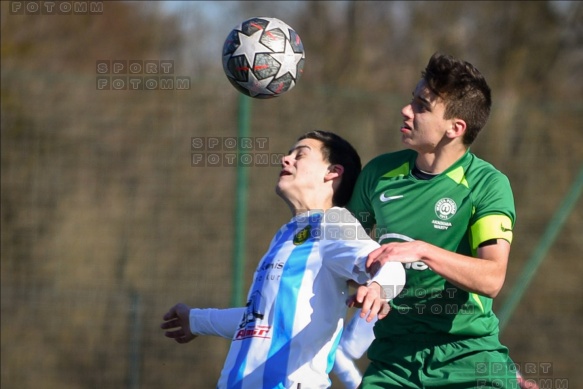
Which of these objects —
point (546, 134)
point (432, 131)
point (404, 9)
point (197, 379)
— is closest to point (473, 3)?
point (404, 9)

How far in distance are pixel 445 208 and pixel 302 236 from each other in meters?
0.58

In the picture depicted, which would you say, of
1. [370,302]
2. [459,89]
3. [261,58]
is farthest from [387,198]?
[261,58]

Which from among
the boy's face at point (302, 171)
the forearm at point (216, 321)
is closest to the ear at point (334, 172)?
the boy's face at point (302, 171)

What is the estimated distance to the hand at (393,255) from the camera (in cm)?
321

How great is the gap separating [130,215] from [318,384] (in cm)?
415

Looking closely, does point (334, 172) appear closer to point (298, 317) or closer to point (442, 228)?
point (442, 228)

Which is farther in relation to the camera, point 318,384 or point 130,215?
point 130,215

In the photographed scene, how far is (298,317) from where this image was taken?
369 cm

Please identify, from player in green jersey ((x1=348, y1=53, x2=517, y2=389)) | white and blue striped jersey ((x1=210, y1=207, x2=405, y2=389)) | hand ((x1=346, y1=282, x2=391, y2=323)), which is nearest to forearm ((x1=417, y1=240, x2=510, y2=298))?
player in green jersey ((x1=348, y1=53, x2=517, y2=389))

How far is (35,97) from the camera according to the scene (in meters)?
7.73

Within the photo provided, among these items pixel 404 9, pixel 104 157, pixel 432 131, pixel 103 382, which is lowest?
pixel 103 382

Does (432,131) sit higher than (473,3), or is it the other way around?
(473,3)

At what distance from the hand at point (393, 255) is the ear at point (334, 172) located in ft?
2.76

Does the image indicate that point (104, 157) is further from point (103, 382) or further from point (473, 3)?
Result: point (473, 3)
